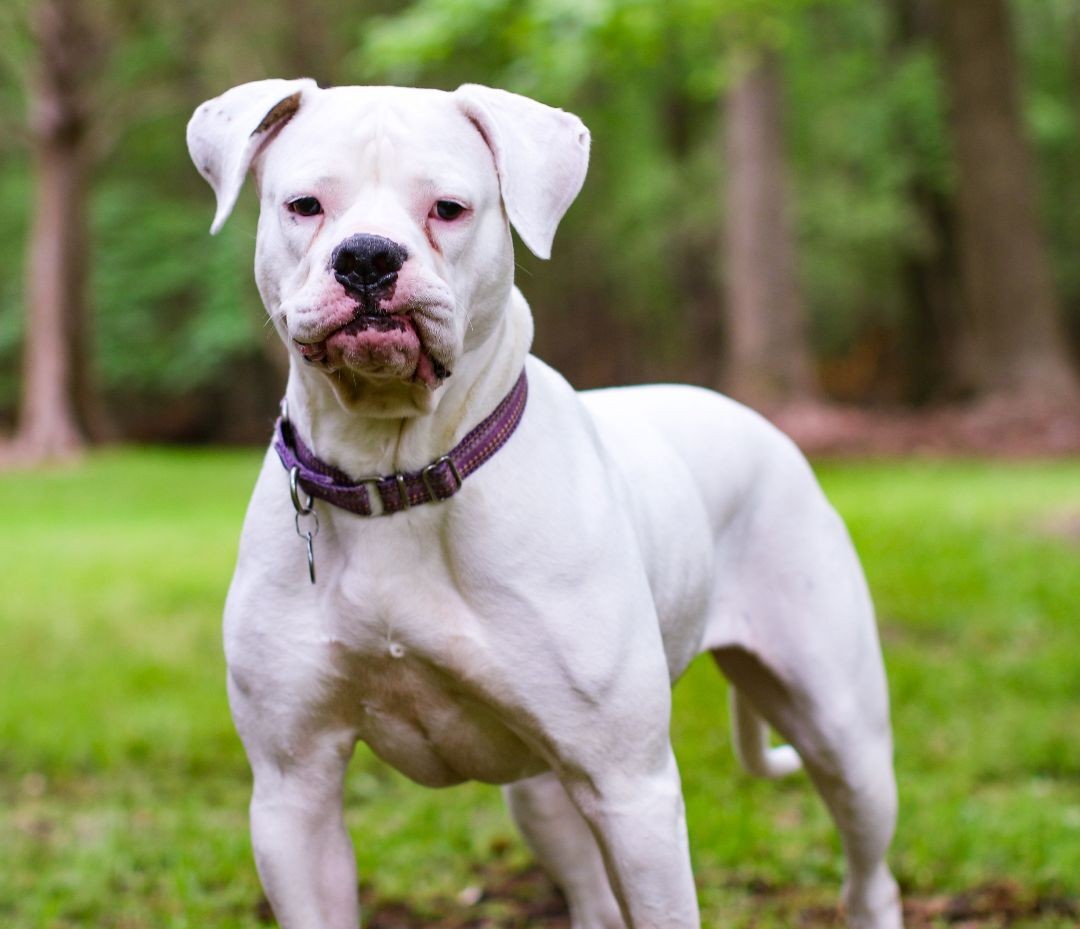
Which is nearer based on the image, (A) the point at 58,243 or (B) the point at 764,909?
(B) the point at 764,909

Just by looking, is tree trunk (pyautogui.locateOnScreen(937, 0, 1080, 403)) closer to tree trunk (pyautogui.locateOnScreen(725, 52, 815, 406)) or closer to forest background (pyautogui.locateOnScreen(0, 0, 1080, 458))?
forest background (pyautogui.locateOnScreen(0, 0, 1080, 458))

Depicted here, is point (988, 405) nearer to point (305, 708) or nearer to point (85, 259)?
point (85, 259)

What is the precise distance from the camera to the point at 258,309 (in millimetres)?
23797

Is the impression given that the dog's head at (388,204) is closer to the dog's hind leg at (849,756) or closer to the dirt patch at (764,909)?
the dog's hind leg at (849,756)

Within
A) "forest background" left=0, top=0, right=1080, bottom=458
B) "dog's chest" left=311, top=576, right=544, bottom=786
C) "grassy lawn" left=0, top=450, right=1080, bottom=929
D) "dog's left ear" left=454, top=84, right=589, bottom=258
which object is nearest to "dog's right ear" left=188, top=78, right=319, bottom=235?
"dog's left ear" left=454, top=84, right=589, bottom=258

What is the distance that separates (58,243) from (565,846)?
1873cm

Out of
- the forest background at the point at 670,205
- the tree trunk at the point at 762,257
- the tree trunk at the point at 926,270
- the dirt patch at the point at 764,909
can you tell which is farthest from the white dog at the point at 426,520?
the tree trunk at the point at 926,270

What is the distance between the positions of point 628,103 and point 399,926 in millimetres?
24489

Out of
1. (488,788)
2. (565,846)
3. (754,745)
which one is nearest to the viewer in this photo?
(565,846)

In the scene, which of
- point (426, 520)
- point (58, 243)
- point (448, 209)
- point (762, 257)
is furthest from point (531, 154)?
point (58, 243)

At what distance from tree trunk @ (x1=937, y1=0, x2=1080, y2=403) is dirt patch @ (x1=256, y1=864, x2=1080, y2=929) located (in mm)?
13015

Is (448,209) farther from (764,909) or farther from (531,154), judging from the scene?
(764,909)

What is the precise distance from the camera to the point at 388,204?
8.32 feet

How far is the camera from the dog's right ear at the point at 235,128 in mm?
2699
